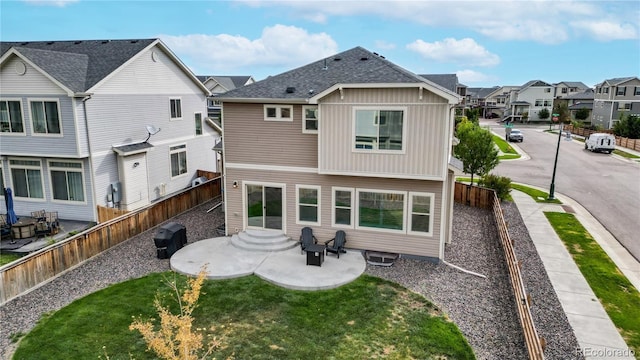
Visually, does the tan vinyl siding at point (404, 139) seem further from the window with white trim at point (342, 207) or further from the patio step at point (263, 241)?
the patio step at point (263, 241)

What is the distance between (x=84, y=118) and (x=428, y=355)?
1641 centimetres

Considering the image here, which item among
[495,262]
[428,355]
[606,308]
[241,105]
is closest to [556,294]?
[606,308]

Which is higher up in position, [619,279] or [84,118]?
[84,118]

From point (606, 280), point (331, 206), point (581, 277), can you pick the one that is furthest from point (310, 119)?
point (606, 280)

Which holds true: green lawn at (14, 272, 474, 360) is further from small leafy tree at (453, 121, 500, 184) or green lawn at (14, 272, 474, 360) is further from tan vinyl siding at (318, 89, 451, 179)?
small leafy tree at (453, 121, 500, 184)

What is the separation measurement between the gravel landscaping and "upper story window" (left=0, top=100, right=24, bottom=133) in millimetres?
7552

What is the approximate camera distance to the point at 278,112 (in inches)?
585

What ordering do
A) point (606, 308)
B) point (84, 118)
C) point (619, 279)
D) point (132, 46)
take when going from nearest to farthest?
point (606, 308), point (619, 279), point (84, 118), point (132, 46)

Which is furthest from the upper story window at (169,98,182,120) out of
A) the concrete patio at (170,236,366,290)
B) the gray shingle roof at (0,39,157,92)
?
the concrete patio at (170,236,366,290)

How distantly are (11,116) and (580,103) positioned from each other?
8465 centimetres

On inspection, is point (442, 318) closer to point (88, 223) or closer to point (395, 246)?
point (395, 246)

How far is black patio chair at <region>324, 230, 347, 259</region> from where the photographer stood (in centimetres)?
1438

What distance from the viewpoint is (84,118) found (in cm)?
1742

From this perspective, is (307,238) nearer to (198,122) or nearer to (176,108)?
(176,108)
